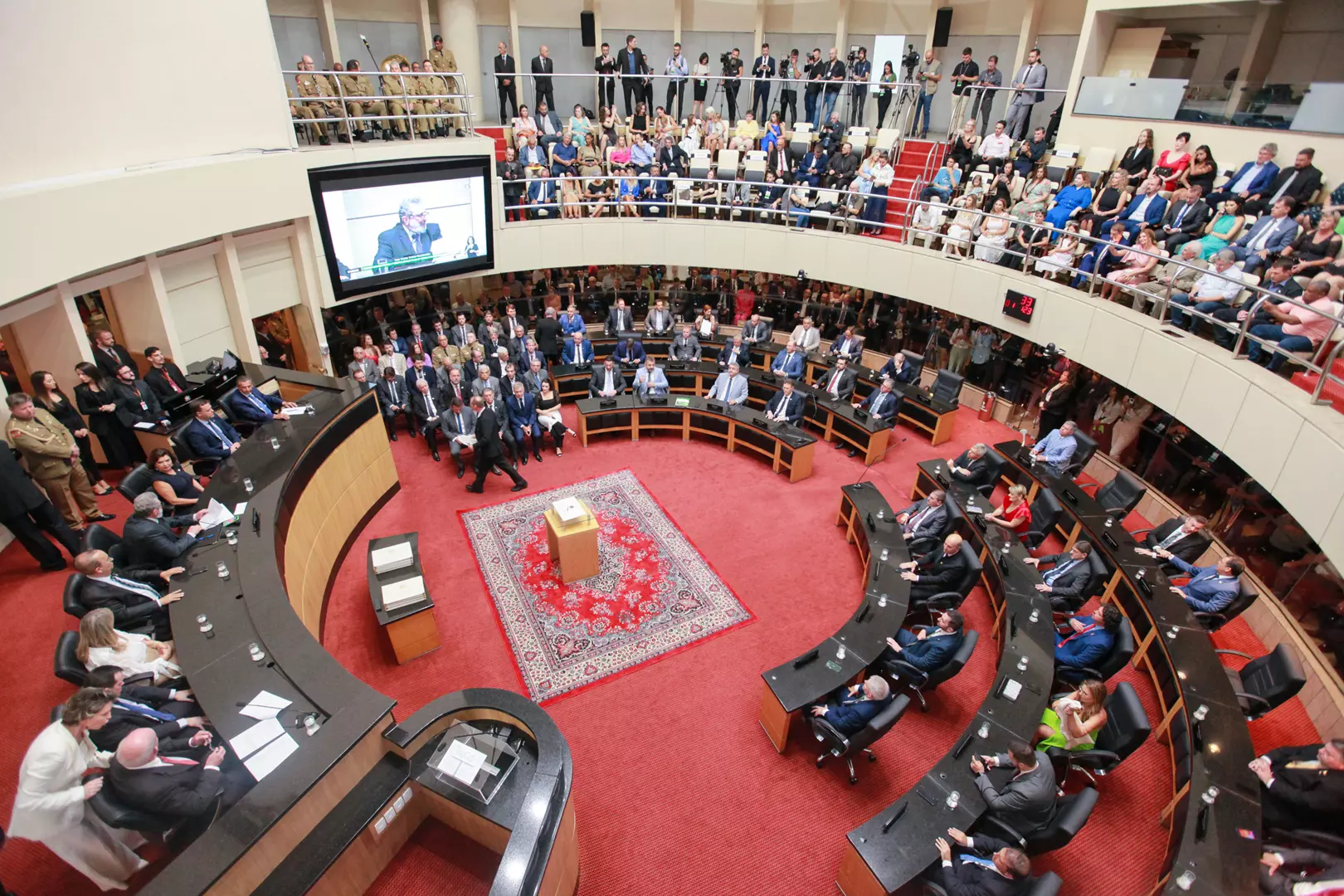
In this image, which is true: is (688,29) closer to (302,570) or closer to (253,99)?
(253,99)

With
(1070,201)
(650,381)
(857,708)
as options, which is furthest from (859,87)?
(857,708)

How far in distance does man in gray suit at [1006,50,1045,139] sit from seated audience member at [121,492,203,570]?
1461cm

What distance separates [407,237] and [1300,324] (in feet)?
39.6

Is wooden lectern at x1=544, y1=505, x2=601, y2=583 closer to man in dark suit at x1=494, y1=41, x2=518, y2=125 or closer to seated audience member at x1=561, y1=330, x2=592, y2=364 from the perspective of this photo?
seated audience member at x1=561, y1=330, x2=592, y2=364

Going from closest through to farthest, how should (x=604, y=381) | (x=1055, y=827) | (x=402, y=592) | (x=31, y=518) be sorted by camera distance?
1. (x=1055, y=827)
2. (x=31, y=518)
3. (x=402, y=592)
4. (x=604, y=381)

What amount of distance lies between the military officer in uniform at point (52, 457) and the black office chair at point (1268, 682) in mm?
11004

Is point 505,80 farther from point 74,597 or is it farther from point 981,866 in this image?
point 981,866

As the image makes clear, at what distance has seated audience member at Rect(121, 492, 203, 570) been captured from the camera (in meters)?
5.44

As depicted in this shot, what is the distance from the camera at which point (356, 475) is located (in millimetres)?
8492

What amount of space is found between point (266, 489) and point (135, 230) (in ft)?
11.8

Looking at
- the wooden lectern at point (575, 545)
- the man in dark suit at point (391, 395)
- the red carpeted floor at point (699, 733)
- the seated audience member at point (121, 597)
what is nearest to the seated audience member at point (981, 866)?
the red carpeted floor at point (699, 733)

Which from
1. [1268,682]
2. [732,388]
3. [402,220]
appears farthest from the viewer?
[732,388]

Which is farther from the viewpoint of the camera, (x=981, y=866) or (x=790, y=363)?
(x=790, y=363)

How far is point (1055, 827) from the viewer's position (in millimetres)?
4469
